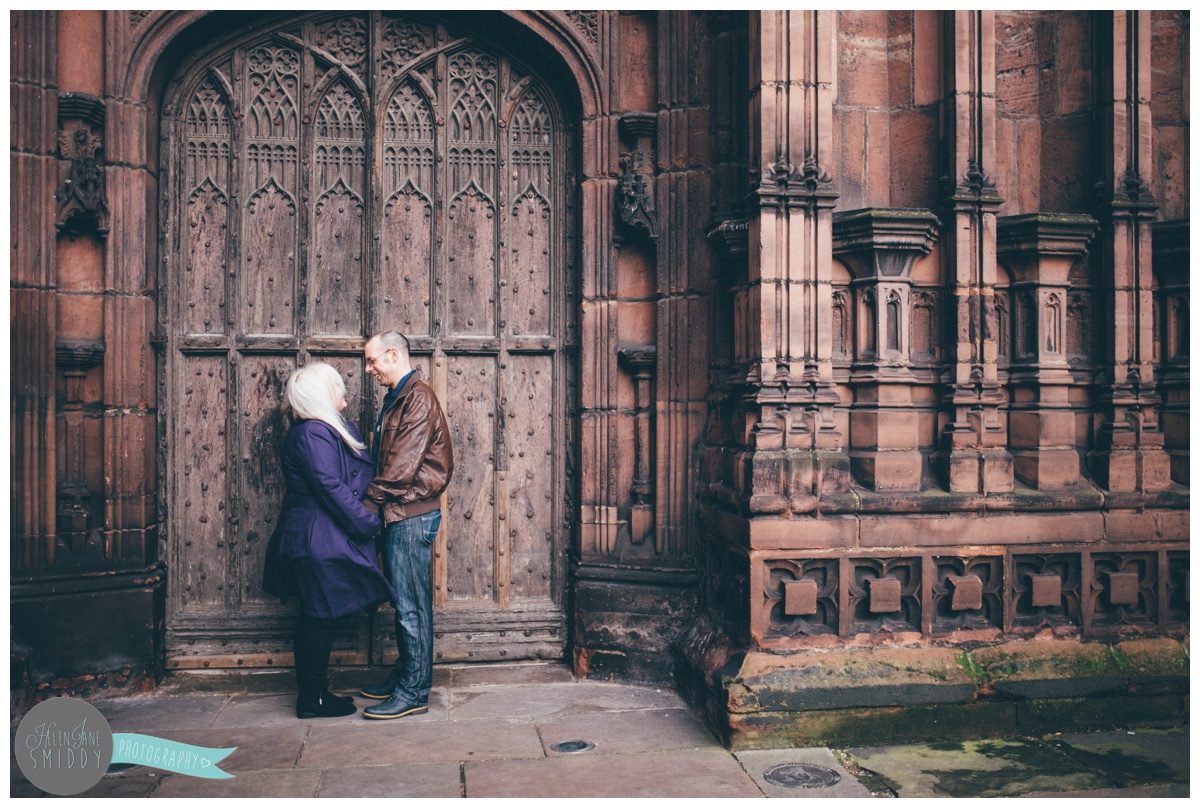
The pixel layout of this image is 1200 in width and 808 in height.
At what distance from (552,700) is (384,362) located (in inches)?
75.3

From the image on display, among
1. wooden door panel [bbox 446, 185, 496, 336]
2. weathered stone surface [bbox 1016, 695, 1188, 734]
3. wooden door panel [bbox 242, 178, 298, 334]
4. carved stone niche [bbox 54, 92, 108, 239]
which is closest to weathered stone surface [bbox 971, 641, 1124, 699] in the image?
weathered stone surface [bbox 1016, 695, 1188, 734]

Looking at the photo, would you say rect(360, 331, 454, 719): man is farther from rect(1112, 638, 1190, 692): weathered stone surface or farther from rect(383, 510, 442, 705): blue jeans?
rect(1112, 638, 1190, 692): weathered stone surface

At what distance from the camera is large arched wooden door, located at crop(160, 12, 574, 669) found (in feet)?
17.1

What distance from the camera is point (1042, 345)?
4613 mm

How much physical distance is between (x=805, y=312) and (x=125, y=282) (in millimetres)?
3496

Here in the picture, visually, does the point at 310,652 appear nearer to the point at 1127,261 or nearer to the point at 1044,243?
the point at 1044,243

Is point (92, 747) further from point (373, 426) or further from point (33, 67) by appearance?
point (33, 67)

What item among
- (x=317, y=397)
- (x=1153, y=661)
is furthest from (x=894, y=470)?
(x=317, y=397)

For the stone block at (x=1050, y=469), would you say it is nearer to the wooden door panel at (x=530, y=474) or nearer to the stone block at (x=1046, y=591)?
the stone block at (x=1046, y=591)

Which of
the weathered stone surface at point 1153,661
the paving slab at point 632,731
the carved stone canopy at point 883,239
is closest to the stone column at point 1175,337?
the weathered stone surface at point 1153,661

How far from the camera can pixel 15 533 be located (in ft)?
15.4

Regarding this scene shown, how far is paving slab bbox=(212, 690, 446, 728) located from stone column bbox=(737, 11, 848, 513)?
198 cm

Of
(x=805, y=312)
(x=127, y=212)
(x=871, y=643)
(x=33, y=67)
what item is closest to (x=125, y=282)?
(x=127, y=212)
